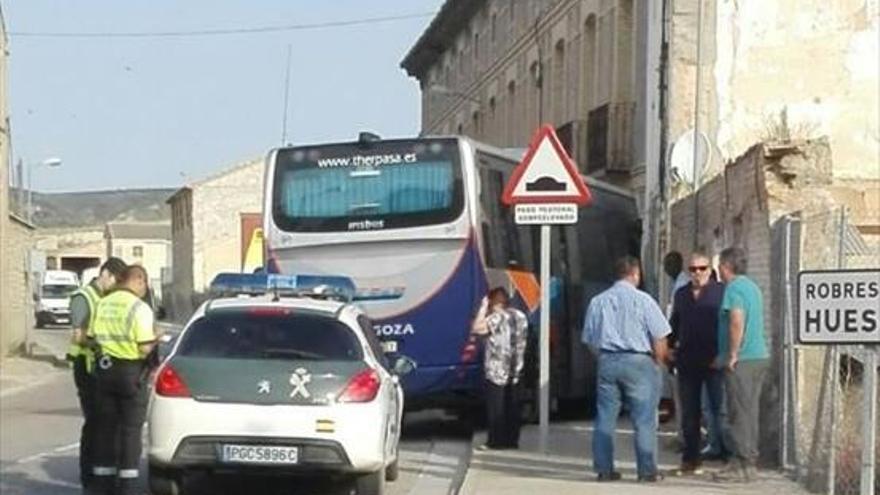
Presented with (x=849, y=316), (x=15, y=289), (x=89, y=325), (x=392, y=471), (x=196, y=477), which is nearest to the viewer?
(x=849, y=316)

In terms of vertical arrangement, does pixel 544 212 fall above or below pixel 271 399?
above

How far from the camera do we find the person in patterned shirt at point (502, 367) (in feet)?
58.4

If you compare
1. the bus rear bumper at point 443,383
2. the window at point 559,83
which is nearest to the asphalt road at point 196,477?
the bus rear bumper at point 443,383

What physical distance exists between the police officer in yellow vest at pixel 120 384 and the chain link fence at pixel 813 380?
5.08 m

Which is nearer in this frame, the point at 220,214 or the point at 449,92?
the point at 449,92

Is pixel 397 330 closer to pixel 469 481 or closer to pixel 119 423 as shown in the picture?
pixel 469 481

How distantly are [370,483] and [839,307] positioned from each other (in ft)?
14.3

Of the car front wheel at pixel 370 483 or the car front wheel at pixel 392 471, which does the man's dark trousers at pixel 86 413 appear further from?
the car front wheel at pixel 392 471

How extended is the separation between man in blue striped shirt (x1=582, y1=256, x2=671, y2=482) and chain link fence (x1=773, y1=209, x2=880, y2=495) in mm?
1139

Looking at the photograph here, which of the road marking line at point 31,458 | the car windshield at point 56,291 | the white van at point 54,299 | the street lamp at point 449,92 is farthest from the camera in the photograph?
the car windshield at point 56,291

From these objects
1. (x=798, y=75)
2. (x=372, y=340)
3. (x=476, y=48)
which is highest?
(x=476, y=48)

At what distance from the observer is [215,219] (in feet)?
291

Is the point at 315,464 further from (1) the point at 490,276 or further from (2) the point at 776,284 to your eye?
(1) the point at 490,276

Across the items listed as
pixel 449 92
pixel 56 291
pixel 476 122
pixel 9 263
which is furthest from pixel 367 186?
pixel 56 291
